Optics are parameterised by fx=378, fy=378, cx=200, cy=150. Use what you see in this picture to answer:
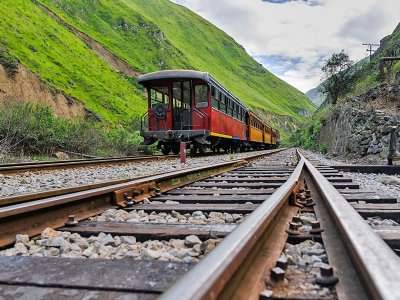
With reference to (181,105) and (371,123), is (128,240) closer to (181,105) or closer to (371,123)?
(371,123)

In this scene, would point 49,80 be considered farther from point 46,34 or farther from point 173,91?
point 173,91

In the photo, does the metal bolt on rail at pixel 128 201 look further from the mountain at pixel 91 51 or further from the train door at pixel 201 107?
the mountain at pixel 91 51

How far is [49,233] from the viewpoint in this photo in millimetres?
2344

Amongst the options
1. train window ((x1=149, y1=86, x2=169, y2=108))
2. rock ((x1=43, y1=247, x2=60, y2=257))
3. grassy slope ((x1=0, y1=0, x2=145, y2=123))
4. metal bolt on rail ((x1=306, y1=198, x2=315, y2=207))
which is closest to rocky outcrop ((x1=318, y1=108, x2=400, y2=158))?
train window ((x1=149, y1=86, x2=169, y2=108))

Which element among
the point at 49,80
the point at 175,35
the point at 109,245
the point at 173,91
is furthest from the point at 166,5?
the point at 109,245

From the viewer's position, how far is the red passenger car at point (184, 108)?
43.7 ft

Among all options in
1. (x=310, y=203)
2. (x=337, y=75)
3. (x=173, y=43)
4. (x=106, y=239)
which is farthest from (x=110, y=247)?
(x=173, y=43)

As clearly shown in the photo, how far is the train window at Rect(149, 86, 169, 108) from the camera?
14.1 metres

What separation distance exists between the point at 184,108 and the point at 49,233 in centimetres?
1185

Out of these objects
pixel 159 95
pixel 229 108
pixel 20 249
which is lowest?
pixel 20 249

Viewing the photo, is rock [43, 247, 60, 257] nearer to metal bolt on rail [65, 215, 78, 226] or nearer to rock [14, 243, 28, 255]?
rock [14, 243, 28, 255]

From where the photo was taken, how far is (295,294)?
135cm

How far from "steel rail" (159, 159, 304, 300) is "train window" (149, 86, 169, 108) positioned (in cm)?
1247

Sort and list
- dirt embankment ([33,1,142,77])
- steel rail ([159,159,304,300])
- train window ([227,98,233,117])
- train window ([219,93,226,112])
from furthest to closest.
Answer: dirt embankment ([33,1,142,77])
train window ([227,98,233,117])
train window ([219,93,226,112])
steel rail ([159,159,304,300])
